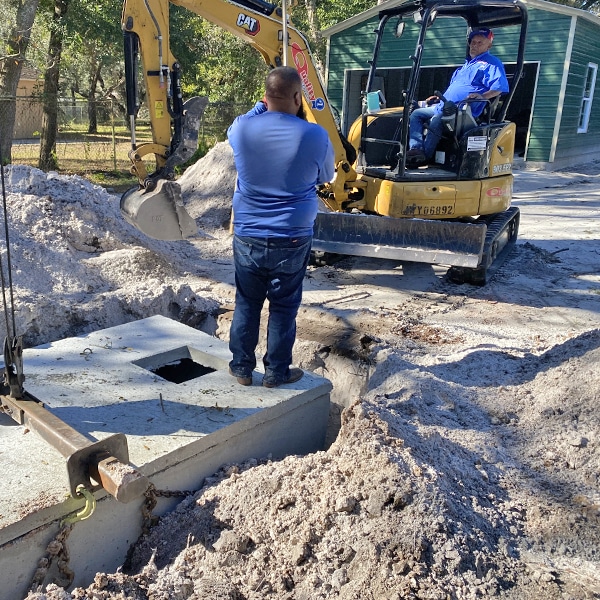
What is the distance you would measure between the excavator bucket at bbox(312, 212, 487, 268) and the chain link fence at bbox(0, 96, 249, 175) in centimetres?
941

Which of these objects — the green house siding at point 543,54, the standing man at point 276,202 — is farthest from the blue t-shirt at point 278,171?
the green house siding at point 543,54

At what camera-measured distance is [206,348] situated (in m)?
4.42

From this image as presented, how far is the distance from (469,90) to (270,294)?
14.9 ft

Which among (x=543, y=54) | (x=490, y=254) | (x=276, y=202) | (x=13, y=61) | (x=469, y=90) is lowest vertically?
(x=490, y=254)

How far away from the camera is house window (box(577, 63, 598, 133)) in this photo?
18.3 metres

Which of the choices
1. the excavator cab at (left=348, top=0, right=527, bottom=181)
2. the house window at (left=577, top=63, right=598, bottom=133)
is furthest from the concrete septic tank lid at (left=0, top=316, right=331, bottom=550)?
the house window at (left=577, top=63, right=598, bottom=133)

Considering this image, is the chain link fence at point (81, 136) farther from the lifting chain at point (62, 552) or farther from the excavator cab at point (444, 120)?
the lifting chain at point (62, 552)

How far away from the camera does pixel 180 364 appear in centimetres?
455

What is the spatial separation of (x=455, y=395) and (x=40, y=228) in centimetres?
513

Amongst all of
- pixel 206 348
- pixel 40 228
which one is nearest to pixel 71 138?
pixel 40 228

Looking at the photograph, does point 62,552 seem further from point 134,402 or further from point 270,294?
point 270,294

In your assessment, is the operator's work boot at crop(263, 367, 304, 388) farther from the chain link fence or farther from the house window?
the house window

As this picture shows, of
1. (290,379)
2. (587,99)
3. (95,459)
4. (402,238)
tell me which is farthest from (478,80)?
(587,99)

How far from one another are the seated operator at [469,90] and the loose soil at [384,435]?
1665mm
